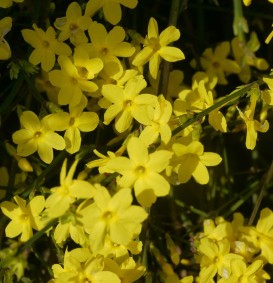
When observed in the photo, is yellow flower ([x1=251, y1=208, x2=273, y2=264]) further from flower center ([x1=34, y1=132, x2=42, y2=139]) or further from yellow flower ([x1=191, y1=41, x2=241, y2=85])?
flower center ([x1=34, y1=132, x2=42, y2=139])

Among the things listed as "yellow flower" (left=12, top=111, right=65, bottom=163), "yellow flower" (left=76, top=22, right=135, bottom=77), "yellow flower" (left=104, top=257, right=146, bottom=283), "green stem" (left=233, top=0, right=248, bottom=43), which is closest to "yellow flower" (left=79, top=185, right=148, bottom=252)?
"yellow flower" (left=104, top=257, right=146, bottom=283)

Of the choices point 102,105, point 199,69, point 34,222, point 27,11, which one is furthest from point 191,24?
point 34,222

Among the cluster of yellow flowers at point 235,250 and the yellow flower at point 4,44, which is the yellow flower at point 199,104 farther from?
the yellow flower at point 4,44

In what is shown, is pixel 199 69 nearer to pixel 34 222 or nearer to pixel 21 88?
pixel 21 88

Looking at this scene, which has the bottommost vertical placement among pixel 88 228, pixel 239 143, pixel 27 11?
pixel 239 143

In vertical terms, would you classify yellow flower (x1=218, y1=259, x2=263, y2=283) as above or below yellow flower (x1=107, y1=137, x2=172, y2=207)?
below

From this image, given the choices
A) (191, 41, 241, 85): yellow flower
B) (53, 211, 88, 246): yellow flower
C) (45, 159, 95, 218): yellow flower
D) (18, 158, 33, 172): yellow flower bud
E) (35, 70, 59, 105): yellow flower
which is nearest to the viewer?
(45, 159, 95, 218): yellow flower

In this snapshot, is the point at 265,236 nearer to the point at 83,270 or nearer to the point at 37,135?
the point at 83,270
